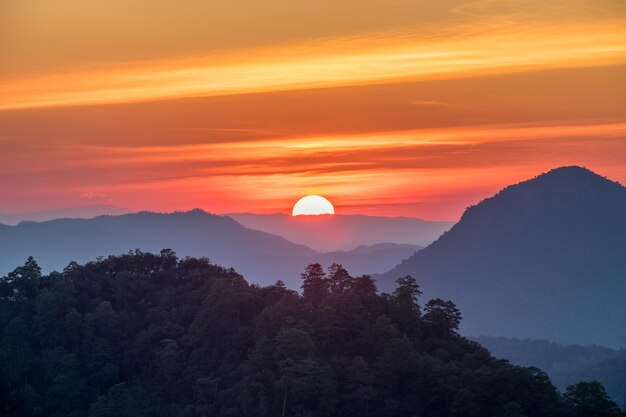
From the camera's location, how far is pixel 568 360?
6373 inches

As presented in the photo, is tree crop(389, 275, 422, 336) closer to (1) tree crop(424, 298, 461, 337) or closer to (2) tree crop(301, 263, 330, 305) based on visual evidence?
(1) tree crop(424, 298, 461, 337)

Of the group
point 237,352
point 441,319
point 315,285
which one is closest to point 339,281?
point 315,285

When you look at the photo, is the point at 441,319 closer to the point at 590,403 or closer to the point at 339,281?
the point at 339,281

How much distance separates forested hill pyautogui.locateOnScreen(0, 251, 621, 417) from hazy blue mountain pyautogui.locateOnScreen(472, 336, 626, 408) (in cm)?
6300

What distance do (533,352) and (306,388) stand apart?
11456cm

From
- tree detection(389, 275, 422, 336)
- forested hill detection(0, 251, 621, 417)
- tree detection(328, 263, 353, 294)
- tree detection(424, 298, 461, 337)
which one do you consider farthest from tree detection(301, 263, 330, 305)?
tree detection(424, 298, 461, 337)

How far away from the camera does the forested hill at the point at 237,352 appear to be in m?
57.8

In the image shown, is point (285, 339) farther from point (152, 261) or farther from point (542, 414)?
point (152, 261)

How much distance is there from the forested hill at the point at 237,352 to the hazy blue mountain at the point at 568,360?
63.0 meters

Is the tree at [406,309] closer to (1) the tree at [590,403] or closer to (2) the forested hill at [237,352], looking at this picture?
(2) the forested hill at [237,352]

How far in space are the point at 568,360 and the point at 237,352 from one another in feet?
352

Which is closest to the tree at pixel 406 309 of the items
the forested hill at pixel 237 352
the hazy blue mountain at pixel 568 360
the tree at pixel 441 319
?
the forested hill at pixel 237 352

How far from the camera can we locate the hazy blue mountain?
131337mm

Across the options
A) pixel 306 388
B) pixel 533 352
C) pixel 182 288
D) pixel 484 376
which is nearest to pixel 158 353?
pixel 182 288
